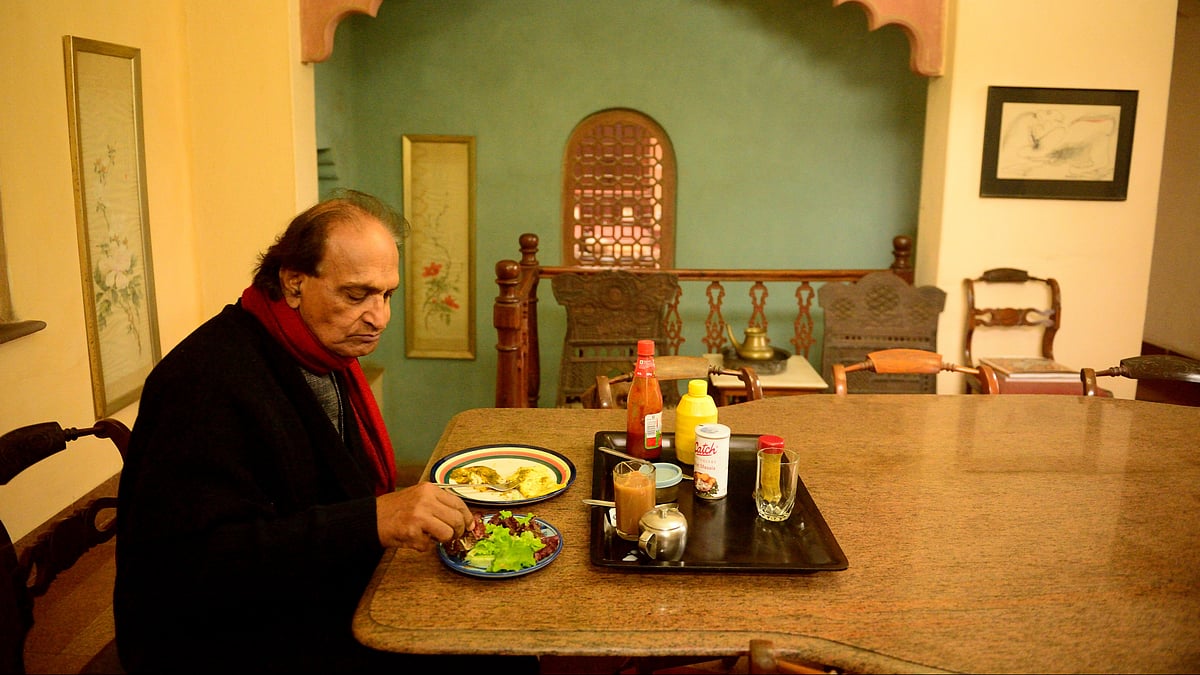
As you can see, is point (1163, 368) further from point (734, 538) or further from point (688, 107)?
point (688, 107)

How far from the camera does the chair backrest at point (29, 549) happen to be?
138 centimetres

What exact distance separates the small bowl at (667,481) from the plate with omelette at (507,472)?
19 centimetres

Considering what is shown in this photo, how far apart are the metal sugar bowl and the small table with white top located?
229 centimetres

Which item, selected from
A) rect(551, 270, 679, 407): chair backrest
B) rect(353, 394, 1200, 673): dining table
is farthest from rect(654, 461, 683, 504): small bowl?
rect(551, 270, 679, 407): chair backrest

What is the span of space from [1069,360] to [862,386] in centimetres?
115

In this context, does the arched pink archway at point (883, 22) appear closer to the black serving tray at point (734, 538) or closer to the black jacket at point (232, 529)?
the black jacket at point (232, 529)

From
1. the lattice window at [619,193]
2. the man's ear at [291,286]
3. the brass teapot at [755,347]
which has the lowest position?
the brass teapot at [755,347]

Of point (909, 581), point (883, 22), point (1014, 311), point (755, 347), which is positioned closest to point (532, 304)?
point (755, 347)

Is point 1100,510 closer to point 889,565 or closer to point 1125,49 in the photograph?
point 889,565

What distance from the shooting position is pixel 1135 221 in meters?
4.37

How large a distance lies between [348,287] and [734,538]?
0.89 meters

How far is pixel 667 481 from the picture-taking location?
195 cm

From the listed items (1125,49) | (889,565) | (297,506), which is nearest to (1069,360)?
(1125,49)

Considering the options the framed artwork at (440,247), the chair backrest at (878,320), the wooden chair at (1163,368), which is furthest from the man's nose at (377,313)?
the framed artwork at (440,247)
